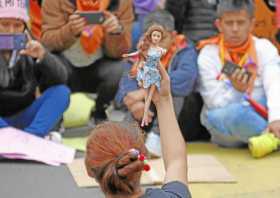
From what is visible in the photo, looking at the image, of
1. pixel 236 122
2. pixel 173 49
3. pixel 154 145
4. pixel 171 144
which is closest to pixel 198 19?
pixel 173 49

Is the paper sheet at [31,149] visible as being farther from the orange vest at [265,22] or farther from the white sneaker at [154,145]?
the orange vest at [265,22]

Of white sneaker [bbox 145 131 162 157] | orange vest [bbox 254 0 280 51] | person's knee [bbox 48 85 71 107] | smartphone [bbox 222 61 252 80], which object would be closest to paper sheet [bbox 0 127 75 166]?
person's knee [bbox 48 85 71 107]

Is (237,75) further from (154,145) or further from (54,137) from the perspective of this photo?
(54,137)

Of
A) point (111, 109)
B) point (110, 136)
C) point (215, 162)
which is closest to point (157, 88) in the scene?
point (110, 136)

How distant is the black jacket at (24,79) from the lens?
285cm

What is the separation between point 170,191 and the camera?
1.41 m

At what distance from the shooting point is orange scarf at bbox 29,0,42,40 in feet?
10.6

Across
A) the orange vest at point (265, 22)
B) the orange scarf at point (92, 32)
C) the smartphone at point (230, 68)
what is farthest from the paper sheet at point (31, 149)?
the orange vest at point (265, 22)

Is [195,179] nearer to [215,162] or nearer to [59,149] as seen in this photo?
[215,162]

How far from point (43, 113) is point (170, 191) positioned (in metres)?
1.51

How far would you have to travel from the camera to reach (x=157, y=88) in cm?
150

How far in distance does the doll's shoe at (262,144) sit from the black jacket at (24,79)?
0.83m

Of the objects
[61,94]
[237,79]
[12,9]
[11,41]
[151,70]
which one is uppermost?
[151,70]

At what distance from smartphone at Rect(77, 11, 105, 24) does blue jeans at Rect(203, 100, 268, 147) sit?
2.10 feet
